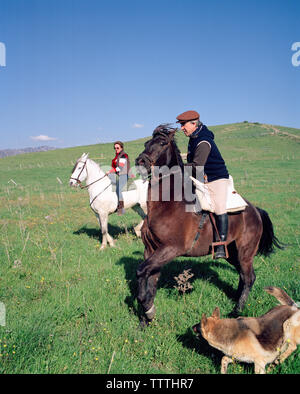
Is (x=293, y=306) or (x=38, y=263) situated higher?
(x=293, y=306)

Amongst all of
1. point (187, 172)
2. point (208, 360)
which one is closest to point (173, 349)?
point (208, 360)

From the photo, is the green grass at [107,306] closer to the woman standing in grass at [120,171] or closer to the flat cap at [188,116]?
the woman standing in grass at [120,171]

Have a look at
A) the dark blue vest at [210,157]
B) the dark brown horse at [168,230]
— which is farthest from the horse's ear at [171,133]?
the dark blue vest at [210,157]

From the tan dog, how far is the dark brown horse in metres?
1.19

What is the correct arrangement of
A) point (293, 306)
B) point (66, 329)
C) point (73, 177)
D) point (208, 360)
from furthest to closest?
point (73, 177) < point (66, 329) < point (208, 360) < point (293, 306)

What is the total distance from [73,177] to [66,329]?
627cm

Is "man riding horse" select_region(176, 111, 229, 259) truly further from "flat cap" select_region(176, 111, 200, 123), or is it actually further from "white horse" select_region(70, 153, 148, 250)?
"white horse" select_region(70, 153, 148, 250)

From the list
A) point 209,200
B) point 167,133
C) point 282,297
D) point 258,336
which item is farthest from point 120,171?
point 258,336

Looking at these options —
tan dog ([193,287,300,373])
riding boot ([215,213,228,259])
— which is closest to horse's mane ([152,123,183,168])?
riding boot ([215,213,228,259])

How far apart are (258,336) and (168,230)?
195 cm

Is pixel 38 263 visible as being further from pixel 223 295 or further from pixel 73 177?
pixel 223 295

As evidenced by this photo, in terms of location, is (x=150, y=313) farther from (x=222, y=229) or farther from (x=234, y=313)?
(x=222, y=229)

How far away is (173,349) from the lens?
3.83 m

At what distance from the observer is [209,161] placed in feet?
16.1
